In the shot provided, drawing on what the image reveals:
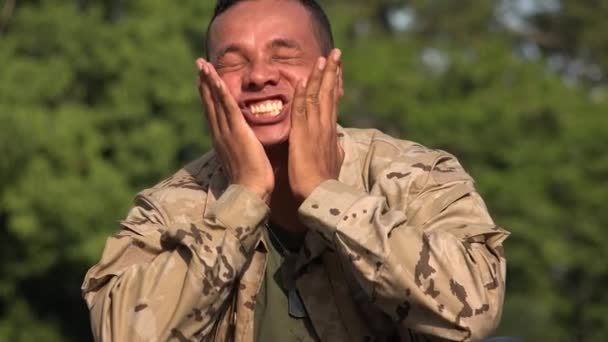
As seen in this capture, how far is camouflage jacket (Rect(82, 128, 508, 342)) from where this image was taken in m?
5.00

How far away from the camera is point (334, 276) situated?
17.7ft

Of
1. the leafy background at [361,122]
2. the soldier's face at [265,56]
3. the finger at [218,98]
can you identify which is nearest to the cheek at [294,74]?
the soldier's face at [265,56]

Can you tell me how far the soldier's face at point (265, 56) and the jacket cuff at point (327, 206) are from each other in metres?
0.38

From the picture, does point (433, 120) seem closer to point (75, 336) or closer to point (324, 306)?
point (75, 336)

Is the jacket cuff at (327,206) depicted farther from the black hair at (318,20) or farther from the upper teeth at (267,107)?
the black hair at (318,20)

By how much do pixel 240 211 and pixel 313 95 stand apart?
1.48 ft

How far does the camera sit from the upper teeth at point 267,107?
5.38m

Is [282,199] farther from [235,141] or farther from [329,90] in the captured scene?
[329,90]

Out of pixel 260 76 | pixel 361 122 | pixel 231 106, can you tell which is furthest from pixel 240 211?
pixel 361 122

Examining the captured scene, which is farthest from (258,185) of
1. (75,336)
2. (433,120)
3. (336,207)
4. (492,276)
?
(433,120)

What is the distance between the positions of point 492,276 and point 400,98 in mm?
29147

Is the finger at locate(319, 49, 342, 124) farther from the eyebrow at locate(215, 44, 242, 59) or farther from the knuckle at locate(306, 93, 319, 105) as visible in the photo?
the eyebrow at locate(215, 44, 242, 59)

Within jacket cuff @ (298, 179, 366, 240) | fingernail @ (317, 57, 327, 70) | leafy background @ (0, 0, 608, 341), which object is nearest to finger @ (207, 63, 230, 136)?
fingernail @ (317, 57, 327, 70)

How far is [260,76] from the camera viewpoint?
5.38m
